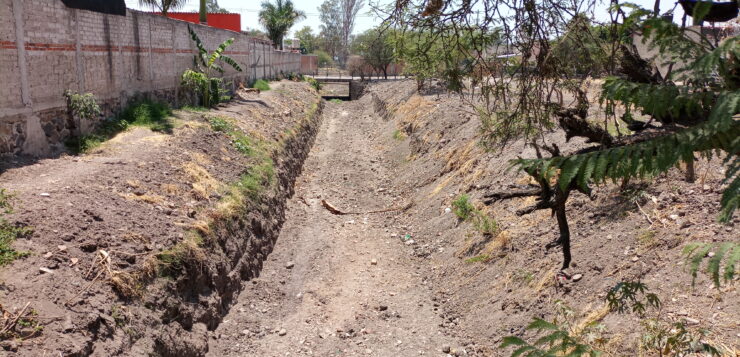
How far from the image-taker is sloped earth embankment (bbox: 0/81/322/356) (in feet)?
20.4

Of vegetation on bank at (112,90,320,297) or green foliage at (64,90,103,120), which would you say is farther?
green foliage at (64,90,103,120)

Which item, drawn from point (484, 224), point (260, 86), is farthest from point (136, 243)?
point (260, 86)

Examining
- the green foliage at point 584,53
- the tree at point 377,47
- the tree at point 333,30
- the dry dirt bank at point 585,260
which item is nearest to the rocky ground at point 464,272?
the dry dirt bank at point 585,260

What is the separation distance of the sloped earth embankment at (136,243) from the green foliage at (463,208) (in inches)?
150

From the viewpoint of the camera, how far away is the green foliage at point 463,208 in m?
11.8

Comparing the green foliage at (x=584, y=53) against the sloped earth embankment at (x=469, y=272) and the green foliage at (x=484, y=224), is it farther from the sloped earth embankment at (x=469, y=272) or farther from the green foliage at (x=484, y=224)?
the green foliage at (x=484, y=224)

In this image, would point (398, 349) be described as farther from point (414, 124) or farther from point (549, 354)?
point (414, 124)

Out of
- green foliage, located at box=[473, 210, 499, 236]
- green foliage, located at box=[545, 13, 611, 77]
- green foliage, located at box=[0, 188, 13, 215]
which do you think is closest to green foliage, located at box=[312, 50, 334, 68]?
green foliage, located at box=[473, 210, 499, 236]

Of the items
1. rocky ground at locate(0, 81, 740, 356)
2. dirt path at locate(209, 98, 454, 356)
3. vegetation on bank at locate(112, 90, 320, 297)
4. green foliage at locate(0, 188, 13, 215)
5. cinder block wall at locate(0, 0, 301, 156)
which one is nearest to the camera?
rocky ground at locate(0, 81, 740, 356)

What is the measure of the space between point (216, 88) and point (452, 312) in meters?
14.2

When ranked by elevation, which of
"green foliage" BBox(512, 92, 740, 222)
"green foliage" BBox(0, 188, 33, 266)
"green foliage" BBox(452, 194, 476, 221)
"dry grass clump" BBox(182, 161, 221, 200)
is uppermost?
"green foliage" BBox(512, 92, 740, 222)

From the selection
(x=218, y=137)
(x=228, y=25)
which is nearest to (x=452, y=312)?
(x=218, y=137)

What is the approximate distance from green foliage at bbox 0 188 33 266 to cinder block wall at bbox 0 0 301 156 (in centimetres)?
260

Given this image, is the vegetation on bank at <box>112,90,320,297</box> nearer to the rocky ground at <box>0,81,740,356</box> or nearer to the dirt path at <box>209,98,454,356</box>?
the rocky ground at <box>0,81,740,356</box>
